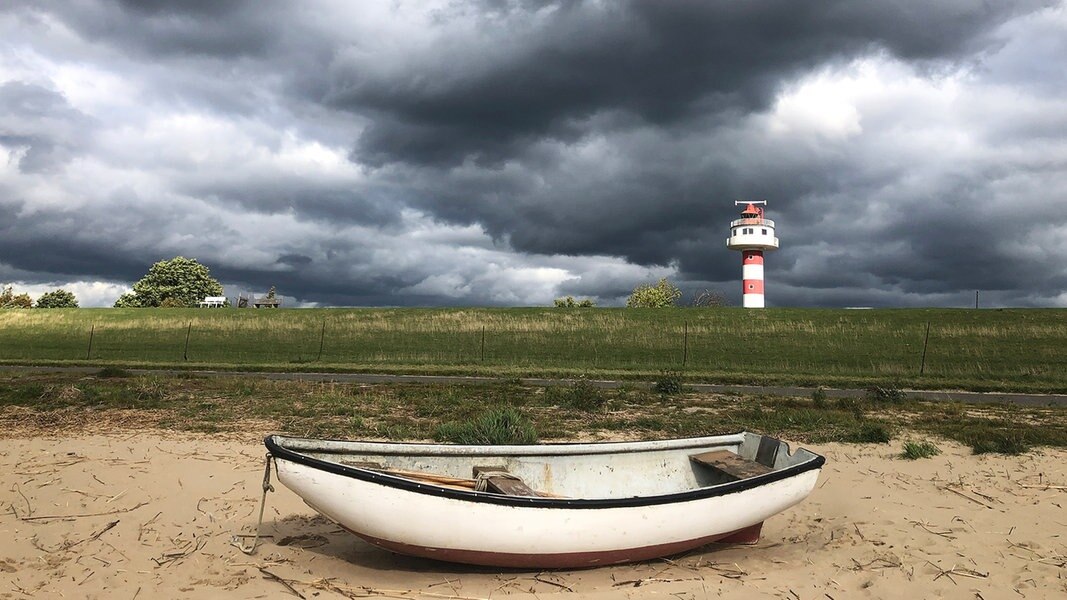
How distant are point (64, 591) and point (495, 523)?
14.7 ft

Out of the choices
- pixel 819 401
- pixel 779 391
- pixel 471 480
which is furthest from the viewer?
pixel 779 391

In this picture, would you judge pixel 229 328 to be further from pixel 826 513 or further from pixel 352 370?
pixel 826 513

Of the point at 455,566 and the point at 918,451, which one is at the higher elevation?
the point at 918,451

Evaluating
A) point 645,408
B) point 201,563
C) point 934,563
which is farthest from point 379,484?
point 645,408

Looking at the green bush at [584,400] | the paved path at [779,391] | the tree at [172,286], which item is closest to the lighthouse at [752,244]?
the paved path at [779,391]

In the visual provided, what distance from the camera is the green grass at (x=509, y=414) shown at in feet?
44.4

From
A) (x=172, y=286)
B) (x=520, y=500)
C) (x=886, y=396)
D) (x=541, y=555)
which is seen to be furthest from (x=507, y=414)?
(x=172, y=286)

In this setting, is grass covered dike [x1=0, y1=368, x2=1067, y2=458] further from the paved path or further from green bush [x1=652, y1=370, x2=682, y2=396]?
the paved path

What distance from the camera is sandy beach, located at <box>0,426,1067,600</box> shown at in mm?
6781

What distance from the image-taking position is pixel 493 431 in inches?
478

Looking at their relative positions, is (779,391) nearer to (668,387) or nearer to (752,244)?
(668,387)

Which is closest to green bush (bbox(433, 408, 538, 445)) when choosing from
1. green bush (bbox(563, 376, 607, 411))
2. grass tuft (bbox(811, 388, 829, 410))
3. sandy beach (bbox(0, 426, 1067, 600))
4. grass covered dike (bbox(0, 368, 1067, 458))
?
grass covered dike (bbox(0, 368, 1067, 458))

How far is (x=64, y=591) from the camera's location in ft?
21.9

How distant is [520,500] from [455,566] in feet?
4.65
